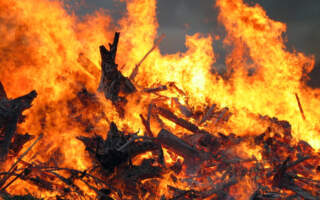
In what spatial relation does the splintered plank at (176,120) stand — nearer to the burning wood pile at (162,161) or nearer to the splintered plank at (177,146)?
the burning wood pile at (162,161)

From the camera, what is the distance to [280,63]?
10797mm

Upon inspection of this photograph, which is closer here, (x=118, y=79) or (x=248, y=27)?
(x=118, y=79)

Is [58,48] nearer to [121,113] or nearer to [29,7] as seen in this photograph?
[29,7]

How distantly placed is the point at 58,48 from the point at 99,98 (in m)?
3.38

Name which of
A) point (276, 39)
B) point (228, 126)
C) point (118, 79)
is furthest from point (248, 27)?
point (118, 79)

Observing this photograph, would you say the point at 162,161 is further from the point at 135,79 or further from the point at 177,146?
the point at 135,79

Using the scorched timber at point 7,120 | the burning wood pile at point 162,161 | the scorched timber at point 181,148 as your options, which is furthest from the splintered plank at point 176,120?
the scorched timber at point 7,120

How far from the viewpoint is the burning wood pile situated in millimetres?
4164

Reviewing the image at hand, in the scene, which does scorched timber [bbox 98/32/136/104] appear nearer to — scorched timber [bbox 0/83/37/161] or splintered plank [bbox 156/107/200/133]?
splintered plank [bbox 156/107/200/133]

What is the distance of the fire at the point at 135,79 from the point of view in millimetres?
6137

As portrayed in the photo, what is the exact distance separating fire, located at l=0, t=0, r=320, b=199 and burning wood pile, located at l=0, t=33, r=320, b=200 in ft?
0.45

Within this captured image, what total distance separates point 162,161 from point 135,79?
5310 millimetres

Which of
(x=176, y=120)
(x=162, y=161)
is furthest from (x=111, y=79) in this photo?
(x=162, y=161)

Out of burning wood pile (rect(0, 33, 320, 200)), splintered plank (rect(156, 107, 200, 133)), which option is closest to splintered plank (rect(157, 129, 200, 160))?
burning wood pile (rect(0, 33, 320, 200))
